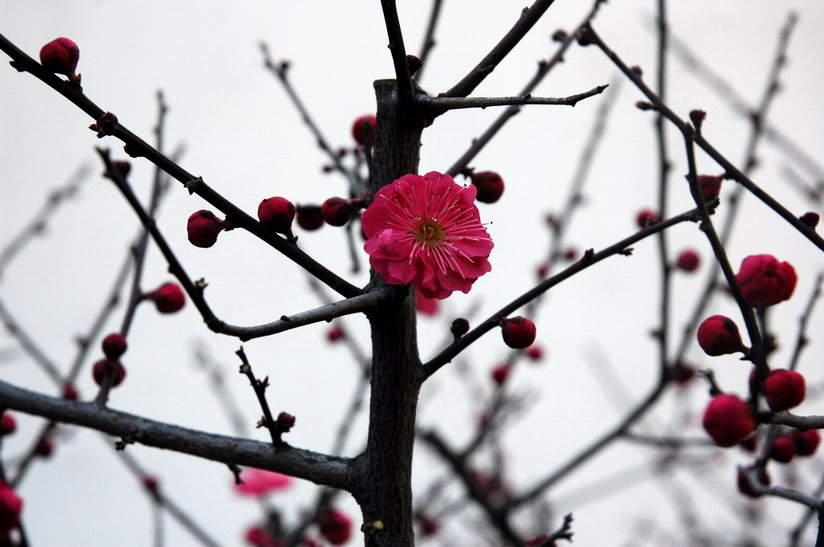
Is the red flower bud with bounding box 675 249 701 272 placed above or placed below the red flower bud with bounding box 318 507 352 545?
above

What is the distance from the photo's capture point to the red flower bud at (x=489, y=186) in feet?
4.33

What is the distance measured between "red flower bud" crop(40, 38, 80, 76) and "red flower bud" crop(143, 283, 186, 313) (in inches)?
27.8

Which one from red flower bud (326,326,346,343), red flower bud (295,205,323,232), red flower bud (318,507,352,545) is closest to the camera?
red flower bud (295,205,323,232)

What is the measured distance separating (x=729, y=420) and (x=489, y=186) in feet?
1.97

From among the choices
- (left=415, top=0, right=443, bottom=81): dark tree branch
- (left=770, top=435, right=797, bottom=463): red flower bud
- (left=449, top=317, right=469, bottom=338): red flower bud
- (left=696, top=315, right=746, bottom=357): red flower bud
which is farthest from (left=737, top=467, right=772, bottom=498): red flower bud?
(left=415, top=0, right=443, bottom=81): dark tree branch

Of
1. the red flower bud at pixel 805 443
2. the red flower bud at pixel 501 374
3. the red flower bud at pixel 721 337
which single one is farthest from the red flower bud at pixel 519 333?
the red flower bud at pixel 501 374

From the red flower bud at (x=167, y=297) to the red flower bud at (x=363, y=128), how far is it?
536 mm

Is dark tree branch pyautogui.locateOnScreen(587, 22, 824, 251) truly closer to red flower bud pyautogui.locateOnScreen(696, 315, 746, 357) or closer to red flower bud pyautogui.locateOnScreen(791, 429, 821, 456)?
red flower bud pyautogui.locateOnScreen(696, 315, 746, 357)

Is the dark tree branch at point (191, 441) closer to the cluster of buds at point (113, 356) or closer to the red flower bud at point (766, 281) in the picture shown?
the cluster of buds at point (113, 356)

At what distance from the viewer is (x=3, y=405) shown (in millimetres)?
1202

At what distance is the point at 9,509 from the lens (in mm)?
1466

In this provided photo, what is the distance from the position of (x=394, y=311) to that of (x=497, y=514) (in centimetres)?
186

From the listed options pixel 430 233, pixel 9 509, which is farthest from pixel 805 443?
pixel 9 509

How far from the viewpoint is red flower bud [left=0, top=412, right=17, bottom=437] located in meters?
1.74
